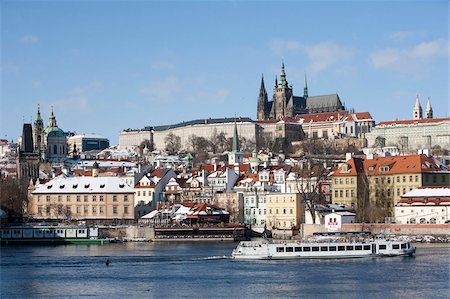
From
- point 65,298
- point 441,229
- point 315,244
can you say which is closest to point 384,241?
point 315,244

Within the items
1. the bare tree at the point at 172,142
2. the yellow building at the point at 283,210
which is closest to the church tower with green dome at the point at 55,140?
the bare tree at the point at 172,142

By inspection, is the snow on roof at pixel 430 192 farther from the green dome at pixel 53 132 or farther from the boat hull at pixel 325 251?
the green dome at pixel 53 132

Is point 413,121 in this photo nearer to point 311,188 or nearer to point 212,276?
point 311,188

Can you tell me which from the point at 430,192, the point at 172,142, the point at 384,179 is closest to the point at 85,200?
the point at 384,179

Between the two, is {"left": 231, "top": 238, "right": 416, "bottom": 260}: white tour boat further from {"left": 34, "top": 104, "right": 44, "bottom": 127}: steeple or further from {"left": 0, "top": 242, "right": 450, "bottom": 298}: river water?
{"left": 34, "top": 104, "right": 44, "bottom": 127}: steeple

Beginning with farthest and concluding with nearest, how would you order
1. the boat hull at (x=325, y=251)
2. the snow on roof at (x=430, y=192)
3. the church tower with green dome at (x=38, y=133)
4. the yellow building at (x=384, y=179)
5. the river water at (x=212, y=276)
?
the church tower with green dome at (x=38, y=133), the yellow building at (x=384, y=179), the snow on roof at (x=430, y=192), the boat hull at (x=325, y=251), the river water at (x=212, y=276)

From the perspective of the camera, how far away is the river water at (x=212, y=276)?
40531mm

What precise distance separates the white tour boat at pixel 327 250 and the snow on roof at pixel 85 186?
2608cm

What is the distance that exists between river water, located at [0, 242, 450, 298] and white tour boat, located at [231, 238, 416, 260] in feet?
2.99

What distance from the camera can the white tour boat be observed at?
53.8 metres

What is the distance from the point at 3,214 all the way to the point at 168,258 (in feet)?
78.2

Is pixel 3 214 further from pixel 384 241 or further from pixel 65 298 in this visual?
pixel 65 298

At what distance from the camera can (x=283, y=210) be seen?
2948 inches

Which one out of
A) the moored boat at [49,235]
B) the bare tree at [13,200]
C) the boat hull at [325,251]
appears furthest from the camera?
the bare tree at [13,200]
